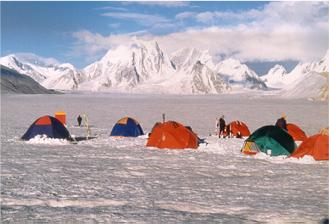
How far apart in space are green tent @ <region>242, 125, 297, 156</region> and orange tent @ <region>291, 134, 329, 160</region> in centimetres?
111

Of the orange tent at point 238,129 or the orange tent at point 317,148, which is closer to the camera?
the orange tent at point 317,148

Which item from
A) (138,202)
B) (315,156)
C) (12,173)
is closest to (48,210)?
(138,202)

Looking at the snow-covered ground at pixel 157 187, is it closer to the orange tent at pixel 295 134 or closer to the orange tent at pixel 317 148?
the orange tent at pixel 317 148

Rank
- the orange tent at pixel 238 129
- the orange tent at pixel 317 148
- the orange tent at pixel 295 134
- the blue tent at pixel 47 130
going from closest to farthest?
the orange tent at pixel 317 148
the blue tent at pixel 47 130
the orange tent at pixel 295 134
the orange tent at pixel 238 129

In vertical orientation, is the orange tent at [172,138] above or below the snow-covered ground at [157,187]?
above

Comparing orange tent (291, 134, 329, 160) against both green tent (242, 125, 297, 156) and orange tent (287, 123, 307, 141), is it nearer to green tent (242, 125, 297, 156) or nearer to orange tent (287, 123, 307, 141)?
green tent (242, 125, 297, 156)

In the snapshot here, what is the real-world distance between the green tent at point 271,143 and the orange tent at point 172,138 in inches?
126

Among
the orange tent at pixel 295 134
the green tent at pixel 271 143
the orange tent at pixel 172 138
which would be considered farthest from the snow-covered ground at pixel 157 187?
the orange tent at pixel 295 134

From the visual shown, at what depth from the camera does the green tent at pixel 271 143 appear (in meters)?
21.3

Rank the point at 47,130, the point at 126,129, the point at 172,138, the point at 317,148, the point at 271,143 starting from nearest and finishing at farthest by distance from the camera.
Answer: the point at 317,148 → the point at 271,143 → the point at 172,138 → the point at 47,130 → the point at 126,129

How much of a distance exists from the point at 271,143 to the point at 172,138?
17.8 feet

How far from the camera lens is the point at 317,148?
65.7 feet

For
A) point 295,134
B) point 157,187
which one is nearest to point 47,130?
point 157,187

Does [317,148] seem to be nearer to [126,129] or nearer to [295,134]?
[295,134]
